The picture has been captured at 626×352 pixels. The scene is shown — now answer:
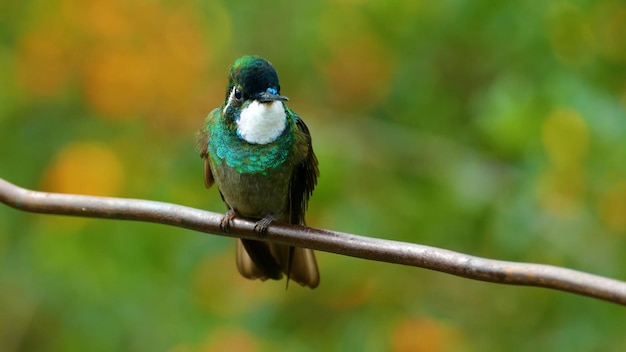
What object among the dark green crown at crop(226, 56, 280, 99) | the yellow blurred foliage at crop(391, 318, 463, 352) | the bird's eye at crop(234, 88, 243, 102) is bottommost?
the yellow blurred foliage at crop(391, 318, 463, 352)

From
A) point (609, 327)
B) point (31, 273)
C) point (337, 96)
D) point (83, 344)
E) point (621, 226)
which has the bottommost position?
point (83, 344)

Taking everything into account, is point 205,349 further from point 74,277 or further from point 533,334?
point 533,334

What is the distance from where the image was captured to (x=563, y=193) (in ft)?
11.7

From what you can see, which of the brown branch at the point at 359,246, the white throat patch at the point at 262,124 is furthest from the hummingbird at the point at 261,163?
the brown branch at the point at 359,246

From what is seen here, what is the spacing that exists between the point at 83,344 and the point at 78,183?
84 cm

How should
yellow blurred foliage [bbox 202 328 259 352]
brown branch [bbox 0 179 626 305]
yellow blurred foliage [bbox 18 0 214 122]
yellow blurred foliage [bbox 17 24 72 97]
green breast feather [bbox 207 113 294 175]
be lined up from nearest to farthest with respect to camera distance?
1. brown branch [bbox 0 179 626 305]
2. green breast feather [bbox 207 113 294 175]
3. yellow blurred foliage [bbox 202 328 259 352]
4. yellow blurred foliage [bbox 18 0 214 122]
5. yellow blurred foliage [bbox 17 24 72 97]

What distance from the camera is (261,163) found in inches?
119

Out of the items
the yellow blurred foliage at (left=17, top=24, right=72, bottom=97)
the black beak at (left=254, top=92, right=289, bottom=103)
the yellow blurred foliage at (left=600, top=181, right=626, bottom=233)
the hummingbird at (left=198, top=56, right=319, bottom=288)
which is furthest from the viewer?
the yellow blurred foliage at (left=17, top=24, right=72, bottom=97)

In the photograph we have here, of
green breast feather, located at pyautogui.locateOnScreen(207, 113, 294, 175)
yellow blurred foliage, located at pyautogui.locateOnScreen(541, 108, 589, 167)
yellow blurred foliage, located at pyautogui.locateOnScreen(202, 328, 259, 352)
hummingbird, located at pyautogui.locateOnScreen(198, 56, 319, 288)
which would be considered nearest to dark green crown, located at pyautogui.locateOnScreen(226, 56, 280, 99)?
hummingbird, located at pyautogui.locateOnScreen(198, 56, 319, 288)

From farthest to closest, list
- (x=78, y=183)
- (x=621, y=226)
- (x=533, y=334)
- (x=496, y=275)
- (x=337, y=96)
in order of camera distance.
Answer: (x=337, y=96)
(x=78, y=183)
(x=533, y=334)
(x=621, y=226)
(x=496, y=275)

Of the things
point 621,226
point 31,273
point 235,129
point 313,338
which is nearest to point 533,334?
point 621,226

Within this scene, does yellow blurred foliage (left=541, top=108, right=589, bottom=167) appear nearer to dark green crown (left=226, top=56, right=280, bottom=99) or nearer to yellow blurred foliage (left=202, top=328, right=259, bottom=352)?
dark green crown (left=226, top=56, right=280, bottom=99)

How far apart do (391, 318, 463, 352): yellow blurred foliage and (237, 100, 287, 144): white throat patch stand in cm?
144

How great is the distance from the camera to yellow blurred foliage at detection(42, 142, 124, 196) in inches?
172
